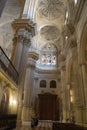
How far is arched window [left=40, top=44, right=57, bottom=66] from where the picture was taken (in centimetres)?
2319

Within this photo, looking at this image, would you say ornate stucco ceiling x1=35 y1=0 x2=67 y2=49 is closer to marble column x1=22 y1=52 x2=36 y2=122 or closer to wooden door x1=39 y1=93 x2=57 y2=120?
marble column x1=22 y1=52 x2=36 y2=122

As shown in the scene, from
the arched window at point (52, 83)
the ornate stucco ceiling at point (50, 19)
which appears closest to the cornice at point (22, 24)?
the ornate stucco ceiling at point (50, 19)

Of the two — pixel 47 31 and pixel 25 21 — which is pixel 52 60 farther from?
pixel 25 21

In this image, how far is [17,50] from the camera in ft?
35.2

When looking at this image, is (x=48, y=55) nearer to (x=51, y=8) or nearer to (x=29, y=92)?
(x=51, y=8)

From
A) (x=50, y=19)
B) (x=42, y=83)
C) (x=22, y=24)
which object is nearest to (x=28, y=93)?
(x=42, y=83)

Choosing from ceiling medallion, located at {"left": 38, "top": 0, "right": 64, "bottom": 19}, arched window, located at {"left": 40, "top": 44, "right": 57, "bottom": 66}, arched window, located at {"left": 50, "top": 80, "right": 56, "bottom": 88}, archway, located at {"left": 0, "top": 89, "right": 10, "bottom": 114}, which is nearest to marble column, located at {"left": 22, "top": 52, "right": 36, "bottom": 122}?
arched window, located at {"left": 40, "top": 44, "right": 57, "bottom": 66}

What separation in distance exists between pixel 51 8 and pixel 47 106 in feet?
45.5

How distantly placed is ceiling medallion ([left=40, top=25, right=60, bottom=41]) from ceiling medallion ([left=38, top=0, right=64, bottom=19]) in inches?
86.3

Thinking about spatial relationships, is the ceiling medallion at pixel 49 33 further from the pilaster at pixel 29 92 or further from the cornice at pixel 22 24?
the cornice at pixel 22 24

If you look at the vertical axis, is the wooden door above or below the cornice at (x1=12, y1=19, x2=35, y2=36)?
below

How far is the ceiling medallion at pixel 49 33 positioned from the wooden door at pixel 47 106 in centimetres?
949

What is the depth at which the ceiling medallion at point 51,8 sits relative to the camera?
61.5 ft

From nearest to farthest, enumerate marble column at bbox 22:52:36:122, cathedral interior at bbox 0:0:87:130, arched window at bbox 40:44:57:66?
cathedral interior at bbox 0:0:87:130
marble column at bbox 22:52:36:122
arched window at bbox 40:44:57:66
